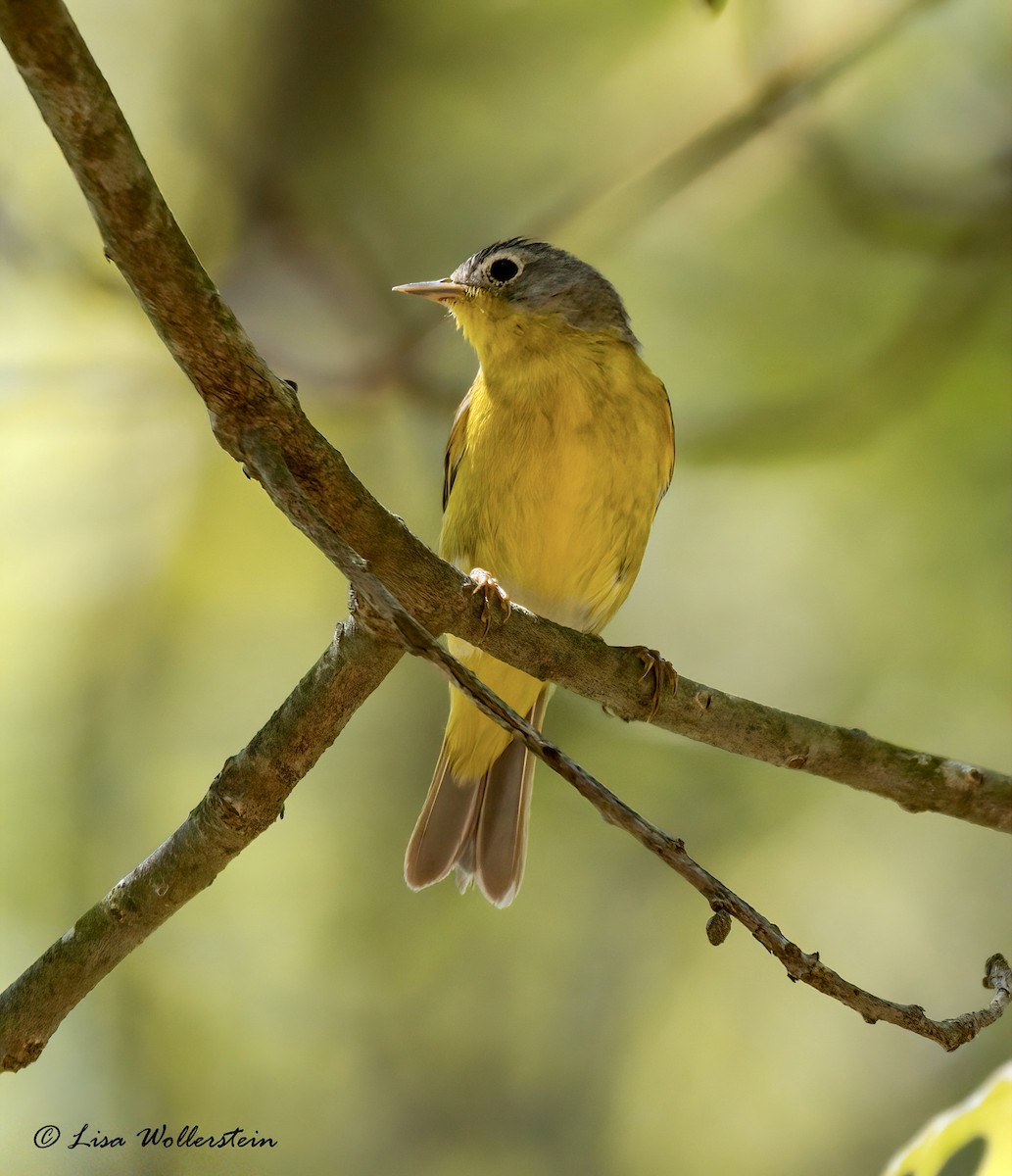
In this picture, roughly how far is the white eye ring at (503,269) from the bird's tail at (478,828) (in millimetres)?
1394

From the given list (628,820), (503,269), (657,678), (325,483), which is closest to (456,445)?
(503,269)

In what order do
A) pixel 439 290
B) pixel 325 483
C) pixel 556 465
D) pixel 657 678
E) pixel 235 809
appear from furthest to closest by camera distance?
pixel 439 290
pixel 556 465
pixel 657 678
pixel 235 809
pixel 325 483

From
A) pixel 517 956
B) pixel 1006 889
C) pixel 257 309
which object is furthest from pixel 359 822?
pixel 1006 889

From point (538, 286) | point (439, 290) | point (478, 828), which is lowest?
point (478, 828)

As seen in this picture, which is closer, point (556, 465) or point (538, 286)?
point (556, 465)

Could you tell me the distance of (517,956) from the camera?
5.68m

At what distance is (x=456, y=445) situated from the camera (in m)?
4.13

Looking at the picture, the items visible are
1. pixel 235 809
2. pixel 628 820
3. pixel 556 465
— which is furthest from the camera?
pixel 556 465

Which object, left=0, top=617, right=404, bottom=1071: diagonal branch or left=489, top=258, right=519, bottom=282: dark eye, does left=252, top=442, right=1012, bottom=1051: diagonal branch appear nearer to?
left=0, top=617, right=404, bottom=1071: diagonal branch

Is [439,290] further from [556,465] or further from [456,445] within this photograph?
[556,465]

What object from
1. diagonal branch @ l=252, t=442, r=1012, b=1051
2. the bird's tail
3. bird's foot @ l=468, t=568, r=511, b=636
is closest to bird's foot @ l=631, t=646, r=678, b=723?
bird's foot @ l=468, t=568, r=511, b=636

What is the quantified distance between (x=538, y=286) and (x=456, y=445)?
0.60m

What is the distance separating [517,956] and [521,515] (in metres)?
2.77

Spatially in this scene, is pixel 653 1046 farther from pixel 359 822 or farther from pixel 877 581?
pixel 877 581
